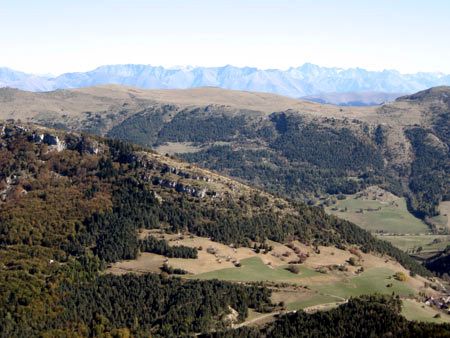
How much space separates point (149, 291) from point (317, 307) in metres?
45.3

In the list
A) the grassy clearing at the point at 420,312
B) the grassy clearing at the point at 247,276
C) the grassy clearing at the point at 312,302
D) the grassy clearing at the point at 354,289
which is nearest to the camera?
the grassy clearing at the point at 420,312

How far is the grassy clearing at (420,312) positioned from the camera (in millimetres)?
170350

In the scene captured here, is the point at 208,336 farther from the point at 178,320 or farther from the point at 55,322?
the point at 55,322

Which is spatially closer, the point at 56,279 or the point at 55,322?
the point at 55,322

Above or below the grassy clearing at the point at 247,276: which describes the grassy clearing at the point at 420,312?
below

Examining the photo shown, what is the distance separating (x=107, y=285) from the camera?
566 feet

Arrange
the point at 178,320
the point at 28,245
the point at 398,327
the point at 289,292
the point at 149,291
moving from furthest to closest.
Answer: the point at 28,245 → the point at 289,292 → the point at 149,291 → the point at 178,320 → the point at 398,327

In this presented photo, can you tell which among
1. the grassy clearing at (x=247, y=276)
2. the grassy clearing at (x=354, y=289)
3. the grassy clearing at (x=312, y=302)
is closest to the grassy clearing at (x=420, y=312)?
the grassy clearing at (x=354, y=289)

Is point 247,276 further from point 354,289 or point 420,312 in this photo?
point 420,312

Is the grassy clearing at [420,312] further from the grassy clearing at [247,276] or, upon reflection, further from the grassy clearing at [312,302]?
the grassy clearing at [247,276]

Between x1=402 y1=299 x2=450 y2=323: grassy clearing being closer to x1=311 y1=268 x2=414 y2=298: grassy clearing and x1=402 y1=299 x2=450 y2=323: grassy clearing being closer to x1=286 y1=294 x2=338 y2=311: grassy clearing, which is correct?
x1=311 y1=268 x2=414 y2=298: grassy clearing

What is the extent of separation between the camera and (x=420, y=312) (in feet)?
582

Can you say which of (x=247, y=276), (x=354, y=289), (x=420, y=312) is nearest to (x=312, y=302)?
(x=354, y=289)

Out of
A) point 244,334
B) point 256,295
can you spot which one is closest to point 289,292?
point 256,295
